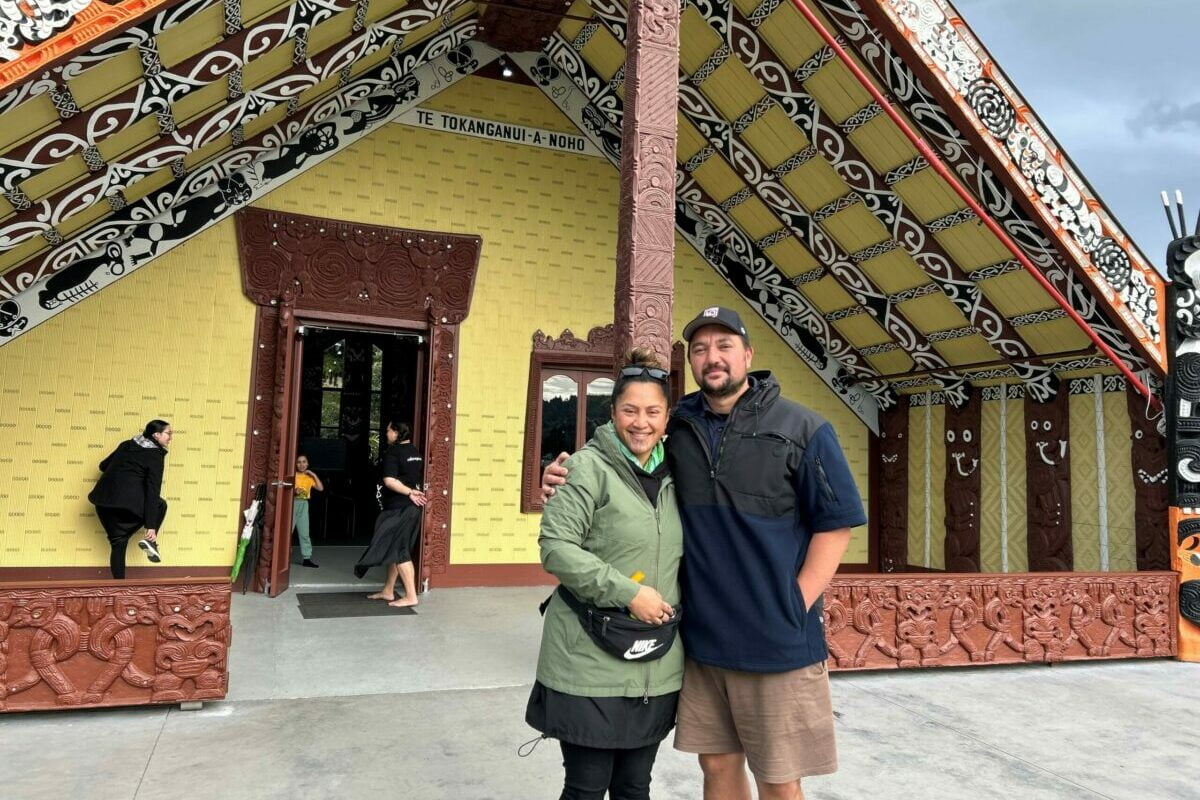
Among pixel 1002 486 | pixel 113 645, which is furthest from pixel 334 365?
pixel 1002 486

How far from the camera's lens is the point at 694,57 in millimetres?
6438

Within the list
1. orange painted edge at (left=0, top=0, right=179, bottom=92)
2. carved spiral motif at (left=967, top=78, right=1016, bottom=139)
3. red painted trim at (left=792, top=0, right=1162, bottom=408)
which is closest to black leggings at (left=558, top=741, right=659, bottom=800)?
orange painted edge at (left=0, top=0, right=179, bottom=92)

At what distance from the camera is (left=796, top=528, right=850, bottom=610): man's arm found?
2023mm

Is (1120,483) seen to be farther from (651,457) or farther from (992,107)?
(651,457)

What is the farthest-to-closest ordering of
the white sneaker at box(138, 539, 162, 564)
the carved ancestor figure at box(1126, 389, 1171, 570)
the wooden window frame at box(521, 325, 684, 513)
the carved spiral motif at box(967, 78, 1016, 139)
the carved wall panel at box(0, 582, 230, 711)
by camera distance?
the wooden window frame at box(521, 325, 684, 513), the white sneaker at box(138, 539, 162, 564), the carved ancestor figure at box(1126, 389, 1171, 570), the carved spiral motif at box(967, 78, 1016, 139), the carved wall panel at box(0, 582, 230, 711)

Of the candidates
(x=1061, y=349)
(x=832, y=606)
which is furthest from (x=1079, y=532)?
(x=832, y=606)

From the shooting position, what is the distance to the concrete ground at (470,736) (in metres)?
3.00

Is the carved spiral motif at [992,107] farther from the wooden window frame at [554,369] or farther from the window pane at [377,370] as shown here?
the window pane at [377,370]

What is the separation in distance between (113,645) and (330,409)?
25.9 feet

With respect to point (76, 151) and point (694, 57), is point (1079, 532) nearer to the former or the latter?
point (694, 57)

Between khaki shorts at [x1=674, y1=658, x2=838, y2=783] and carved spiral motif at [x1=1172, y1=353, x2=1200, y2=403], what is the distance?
495 cm

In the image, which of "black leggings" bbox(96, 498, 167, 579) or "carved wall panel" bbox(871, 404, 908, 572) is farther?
"carved wall panel" bbox(871, 404, 908, 572)

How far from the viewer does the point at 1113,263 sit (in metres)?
5.47

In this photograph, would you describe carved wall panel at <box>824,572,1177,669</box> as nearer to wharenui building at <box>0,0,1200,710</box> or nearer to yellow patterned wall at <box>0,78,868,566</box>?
wharenui building at <box>0,0,1200,710</box>
